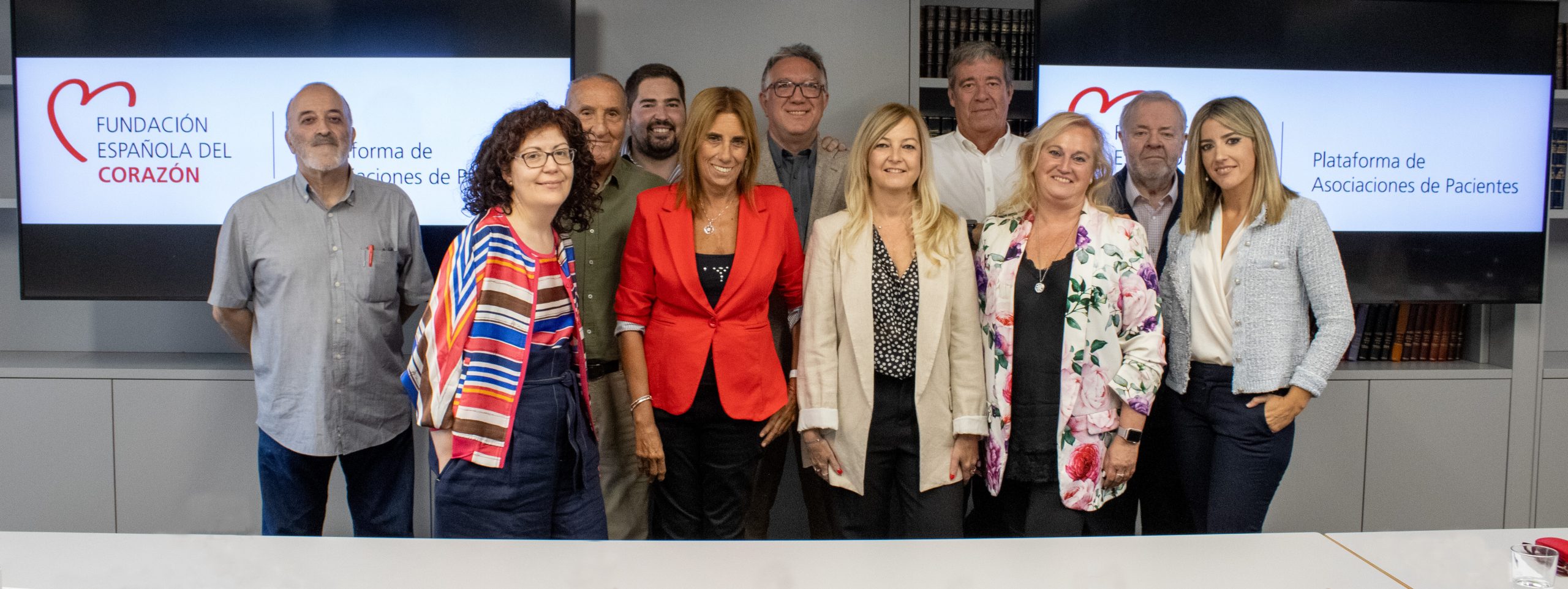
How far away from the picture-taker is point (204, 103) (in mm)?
3303

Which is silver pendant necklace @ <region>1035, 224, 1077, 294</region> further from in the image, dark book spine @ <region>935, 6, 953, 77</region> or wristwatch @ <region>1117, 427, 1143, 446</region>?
dark book spine @ <region>935, 6, 953, 77</region>

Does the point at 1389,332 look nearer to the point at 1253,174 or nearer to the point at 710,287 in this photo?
the point at 1253,174

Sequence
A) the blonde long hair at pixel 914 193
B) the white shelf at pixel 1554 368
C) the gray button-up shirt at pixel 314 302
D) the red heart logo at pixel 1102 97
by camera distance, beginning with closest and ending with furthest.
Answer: the blonde long hair at pixel 914 193, the gray button-up shirt at pixel 314 302, the red heart logo at pixel 1102 97, the white shelf at pixel 1554 368

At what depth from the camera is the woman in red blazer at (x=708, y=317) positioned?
7.94 feet

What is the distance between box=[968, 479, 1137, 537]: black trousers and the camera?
236 centimetres

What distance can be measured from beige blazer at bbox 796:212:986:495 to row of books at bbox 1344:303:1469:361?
7.24ft

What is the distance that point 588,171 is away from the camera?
7.22 ft

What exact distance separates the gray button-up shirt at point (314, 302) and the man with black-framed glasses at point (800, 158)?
45.0 inches

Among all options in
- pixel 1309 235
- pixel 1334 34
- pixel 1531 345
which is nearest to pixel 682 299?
pixel 1309 235

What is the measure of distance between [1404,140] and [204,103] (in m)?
4.35

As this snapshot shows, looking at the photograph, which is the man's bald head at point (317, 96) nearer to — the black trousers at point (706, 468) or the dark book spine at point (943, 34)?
the black trousers at point (706, 468)

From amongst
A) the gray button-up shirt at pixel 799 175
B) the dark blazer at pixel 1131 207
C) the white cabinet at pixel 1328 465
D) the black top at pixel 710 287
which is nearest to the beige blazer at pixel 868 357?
the black top at pixel 710 287

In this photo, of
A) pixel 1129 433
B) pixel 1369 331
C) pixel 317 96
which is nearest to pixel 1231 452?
pixel 1129 433

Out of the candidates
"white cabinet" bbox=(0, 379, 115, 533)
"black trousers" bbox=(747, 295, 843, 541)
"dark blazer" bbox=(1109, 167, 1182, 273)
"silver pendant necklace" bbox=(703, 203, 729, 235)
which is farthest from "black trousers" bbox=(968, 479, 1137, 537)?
"white cabinet" bbox=(0, 379, 115, 533)
